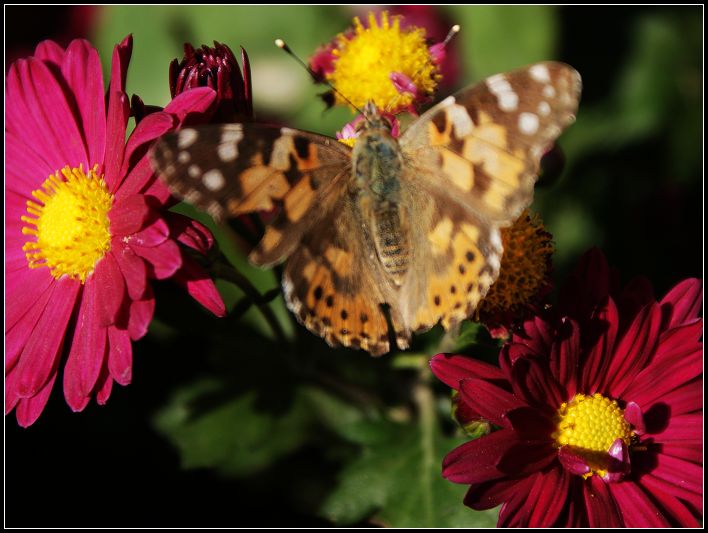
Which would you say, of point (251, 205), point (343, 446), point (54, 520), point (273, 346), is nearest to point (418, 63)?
point (251, 205)

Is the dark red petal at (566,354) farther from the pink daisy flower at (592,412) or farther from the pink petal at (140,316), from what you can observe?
the pink petal at (140,316)

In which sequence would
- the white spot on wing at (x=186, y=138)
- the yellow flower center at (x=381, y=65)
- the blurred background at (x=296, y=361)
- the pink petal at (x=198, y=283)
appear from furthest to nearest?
the blurred background at (x=296, y=361), the yellow flower center at (x=381, y=65), the pink petal at (x=198, y=283), the white spot on wing at (x=186, y=138)

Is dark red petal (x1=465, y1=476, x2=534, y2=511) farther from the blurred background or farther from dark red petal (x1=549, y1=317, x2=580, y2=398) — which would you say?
the blurred background

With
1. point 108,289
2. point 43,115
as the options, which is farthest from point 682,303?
point 43,115

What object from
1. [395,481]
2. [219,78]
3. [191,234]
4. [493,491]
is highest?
[219,78]

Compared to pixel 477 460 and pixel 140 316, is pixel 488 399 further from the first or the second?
pixel 140 316

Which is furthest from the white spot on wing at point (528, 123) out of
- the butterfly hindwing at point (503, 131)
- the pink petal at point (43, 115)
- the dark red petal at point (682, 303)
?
the pink petal at point (43, 115)

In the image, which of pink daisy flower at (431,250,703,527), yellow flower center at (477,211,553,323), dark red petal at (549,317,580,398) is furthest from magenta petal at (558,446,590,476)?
yellow flower center at (477,211,553,323)
